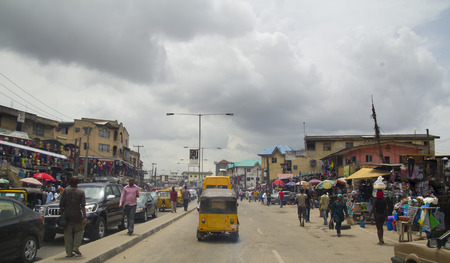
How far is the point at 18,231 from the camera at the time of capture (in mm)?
7715

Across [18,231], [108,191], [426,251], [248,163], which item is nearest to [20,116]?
[108,191]

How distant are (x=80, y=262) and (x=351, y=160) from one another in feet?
121

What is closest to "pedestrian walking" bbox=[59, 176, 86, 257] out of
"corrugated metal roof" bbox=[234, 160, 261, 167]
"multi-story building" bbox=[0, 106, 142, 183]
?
"multi-story building" bbox=[0, 106, 142, 183]

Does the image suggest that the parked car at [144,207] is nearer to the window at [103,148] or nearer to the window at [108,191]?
the window at [108,191]

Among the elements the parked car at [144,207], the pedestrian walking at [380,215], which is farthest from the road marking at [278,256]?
the parked car at [144,207]

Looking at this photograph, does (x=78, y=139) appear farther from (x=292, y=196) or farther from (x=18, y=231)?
(x=18, y=231)

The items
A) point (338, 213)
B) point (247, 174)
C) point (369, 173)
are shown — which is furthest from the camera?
point (247, 174)

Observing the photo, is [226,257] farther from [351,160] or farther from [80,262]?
[351,160]

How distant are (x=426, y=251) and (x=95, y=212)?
31.7 ft

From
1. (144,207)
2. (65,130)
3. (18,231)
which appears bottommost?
(144,207)

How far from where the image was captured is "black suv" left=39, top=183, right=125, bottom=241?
11.2 m

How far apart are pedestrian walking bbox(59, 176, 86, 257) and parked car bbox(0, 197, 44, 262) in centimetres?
88

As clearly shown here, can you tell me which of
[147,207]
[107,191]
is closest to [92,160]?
[147,207]

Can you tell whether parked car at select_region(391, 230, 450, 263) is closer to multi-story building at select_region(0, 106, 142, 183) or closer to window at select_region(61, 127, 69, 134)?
multi-story building at select_region(0, 106, 142, 183)
